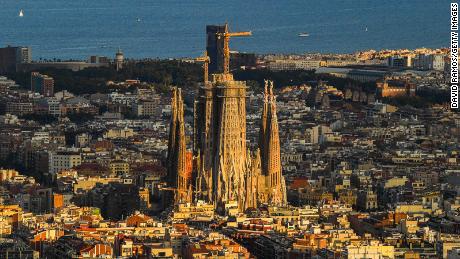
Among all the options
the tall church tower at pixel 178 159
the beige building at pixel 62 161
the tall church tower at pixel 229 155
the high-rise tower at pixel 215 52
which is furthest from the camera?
the high-rise tower at pixel 215 52

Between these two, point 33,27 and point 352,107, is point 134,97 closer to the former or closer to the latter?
point 352,107

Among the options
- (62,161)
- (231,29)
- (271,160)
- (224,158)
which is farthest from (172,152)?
(231,29)

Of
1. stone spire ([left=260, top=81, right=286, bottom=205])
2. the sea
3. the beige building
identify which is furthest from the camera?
the sea

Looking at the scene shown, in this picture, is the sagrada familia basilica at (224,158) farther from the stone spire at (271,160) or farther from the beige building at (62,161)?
the beige building at (62,161)

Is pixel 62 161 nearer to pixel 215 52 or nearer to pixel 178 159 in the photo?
pixel 178 159

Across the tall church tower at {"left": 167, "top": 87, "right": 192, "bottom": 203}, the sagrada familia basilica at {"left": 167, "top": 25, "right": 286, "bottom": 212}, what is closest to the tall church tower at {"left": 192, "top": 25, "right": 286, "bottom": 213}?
the sagrada familia basilica at {"left": 167, "top": 25, "right": 286, "bottom": 212}

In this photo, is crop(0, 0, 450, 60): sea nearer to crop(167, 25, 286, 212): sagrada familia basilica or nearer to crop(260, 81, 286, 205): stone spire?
crop(260, 81, 286, 205): stone spire

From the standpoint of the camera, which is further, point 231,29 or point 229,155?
point 231,29

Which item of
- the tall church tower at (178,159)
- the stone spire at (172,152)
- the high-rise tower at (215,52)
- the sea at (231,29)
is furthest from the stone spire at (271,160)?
the sea at (231,29)
